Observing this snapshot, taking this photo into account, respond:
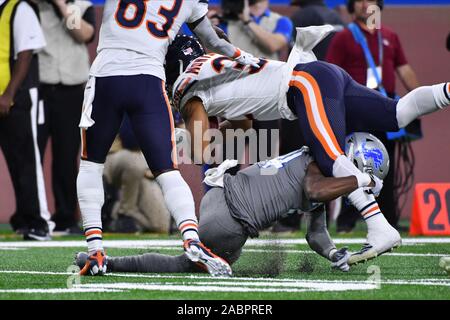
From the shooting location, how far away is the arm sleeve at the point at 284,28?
9688 millimetres

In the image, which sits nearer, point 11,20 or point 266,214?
point 266,214

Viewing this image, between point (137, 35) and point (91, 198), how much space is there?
0.84 meters

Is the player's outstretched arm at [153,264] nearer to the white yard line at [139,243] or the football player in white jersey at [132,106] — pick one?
the football player in white jersey at [132,106]

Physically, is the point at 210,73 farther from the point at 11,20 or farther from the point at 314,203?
the point at 11,20

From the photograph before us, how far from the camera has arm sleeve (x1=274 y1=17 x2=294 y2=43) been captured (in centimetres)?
969

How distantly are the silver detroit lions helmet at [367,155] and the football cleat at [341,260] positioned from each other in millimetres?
450

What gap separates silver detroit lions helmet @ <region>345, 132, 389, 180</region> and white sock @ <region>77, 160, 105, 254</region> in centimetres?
133

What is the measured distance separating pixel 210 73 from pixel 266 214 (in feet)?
3.07

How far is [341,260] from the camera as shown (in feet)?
19.2

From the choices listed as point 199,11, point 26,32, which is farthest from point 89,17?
point 199,11

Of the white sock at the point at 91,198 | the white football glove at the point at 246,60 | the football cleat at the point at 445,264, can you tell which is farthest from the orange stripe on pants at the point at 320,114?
the white sock at the point at 91,198

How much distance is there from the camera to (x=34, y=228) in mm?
8945
